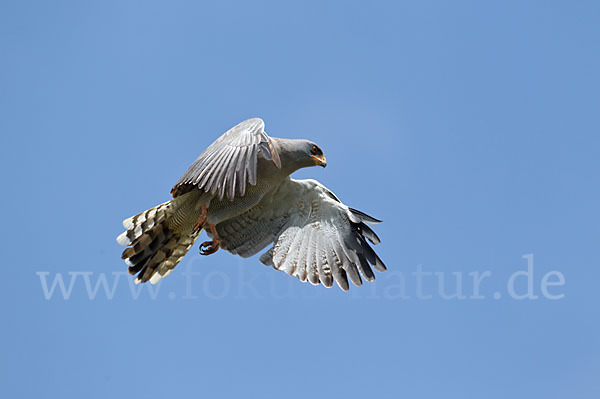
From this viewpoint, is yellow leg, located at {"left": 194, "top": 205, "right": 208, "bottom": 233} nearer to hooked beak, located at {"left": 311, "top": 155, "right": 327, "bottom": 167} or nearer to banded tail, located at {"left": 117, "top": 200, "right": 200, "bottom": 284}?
banded tail, located at {"left": 117, "top": 200, "right": 200, "bottom": 284}

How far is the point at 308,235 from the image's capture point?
11180 millimetres

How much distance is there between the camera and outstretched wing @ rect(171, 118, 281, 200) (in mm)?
8914

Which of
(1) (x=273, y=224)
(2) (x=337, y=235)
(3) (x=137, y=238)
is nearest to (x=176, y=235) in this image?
(3) (x=137, y=238)

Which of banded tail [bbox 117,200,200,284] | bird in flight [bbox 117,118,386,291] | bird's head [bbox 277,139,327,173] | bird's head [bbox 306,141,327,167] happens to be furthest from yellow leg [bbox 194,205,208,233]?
bird's head [bbox 306,141,327,167]

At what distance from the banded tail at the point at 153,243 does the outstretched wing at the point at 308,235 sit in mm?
710

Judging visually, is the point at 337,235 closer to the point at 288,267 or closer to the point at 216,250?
the point at 288,267

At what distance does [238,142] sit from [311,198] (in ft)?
6.94

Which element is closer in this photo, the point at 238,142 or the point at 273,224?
the point at 238,142

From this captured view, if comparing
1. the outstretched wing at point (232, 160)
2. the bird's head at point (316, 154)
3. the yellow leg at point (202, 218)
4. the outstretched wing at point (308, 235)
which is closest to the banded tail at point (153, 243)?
the yellow leg at point (202, 218)

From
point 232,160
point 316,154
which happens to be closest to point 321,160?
point 316,154

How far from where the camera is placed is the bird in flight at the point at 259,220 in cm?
941

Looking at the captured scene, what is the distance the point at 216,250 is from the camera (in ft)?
34.9

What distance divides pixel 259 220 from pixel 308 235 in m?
0.68

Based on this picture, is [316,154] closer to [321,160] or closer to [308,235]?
[321,160]
